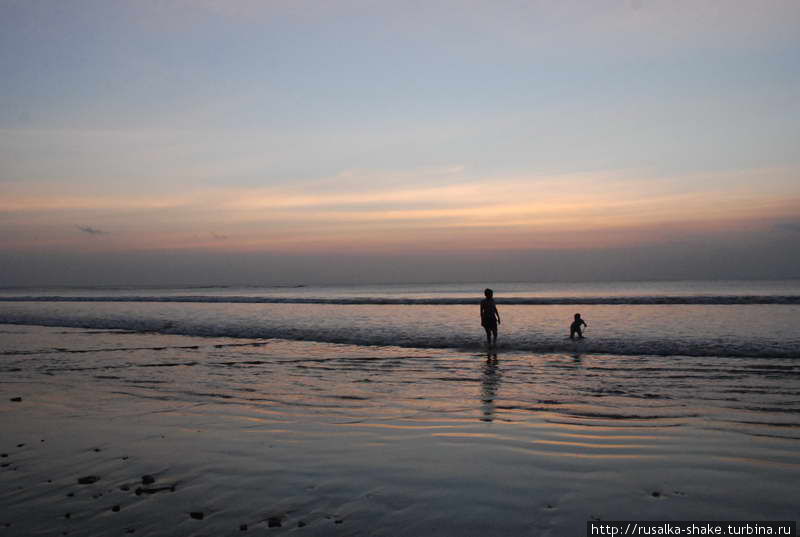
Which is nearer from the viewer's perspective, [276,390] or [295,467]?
[295,467]

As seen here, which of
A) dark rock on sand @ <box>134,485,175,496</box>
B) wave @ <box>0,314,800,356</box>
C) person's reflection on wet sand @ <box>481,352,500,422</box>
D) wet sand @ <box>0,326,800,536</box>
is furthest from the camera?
wave @ <box>0,314,800,356</box>

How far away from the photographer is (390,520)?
4.52m

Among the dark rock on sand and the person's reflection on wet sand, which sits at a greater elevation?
the person's reflection on wet sand

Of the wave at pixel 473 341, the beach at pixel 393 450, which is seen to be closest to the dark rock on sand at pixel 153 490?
the beach at pixel 393 450

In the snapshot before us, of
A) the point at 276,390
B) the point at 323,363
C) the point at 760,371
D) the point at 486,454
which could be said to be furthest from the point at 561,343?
the point at 486,454

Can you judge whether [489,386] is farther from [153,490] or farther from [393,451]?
[153,490]

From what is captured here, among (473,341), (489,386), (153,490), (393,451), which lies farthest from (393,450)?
(473,341)

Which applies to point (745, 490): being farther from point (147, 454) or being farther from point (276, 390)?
point (276, 390)

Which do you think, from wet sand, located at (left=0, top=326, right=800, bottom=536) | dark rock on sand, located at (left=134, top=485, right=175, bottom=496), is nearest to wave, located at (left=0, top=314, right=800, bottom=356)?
wet sand, located at (left=0, top=326, right=800, bottom=536)

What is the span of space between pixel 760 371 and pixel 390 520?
11.8m

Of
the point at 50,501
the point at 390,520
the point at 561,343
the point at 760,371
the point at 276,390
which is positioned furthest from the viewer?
the point at 561,343

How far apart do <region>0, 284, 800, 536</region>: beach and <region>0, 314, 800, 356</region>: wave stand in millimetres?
3513

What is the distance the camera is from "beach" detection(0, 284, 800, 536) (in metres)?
4.62

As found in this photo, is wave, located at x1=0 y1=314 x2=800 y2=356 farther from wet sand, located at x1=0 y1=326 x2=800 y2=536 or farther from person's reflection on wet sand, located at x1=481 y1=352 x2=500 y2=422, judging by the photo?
wet sand, located at x1=0 y1=326 x2=800 y2=536
